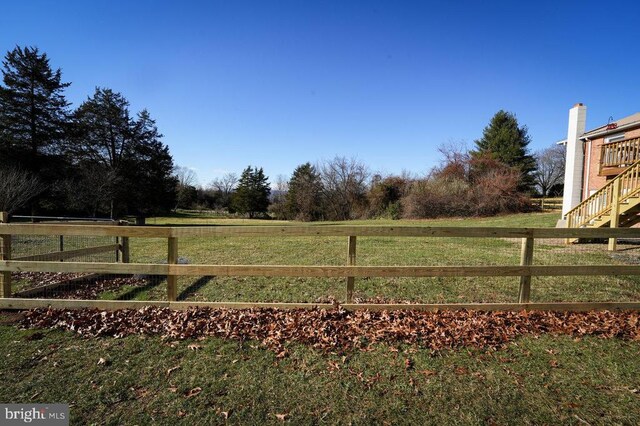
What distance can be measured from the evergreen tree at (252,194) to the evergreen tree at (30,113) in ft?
97.9

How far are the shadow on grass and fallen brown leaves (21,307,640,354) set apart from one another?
1.36m

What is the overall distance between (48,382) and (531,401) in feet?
14.1

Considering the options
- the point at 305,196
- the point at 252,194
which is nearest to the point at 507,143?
the point at 305,196

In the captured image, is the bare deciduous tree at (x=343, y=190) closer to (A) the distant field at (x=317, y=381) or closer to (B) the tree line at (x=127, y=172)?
(B) the tree line at (x=127, y=172)

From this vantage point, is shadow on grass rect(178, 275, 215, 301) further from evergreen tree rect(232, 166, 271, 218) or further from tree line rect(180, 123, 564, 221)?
evergreen tree rect(232, 166, 271, 218)

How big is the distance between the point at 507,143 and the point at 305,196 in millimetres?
26524

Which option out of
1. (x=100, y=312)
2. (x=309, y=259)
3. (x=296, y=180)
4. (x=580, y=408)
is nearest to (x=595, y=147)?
(x=309, y=259)

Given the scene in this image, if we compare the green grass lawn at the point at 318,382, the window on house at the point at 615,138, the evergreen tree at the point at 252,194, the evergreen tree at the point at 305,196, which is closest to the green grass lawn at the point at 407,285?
the green grass lawn at the point at 318,382

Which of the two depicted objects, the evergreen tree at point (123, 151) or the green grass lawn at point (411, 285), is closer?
the green grass lawn at point (411, 285)

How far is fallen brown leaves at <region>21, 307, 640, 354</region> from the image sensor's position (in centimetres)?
391

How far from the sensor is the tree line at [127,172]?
92.4 feet

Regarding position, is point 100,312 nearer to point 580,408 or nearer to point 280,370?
point 280,370

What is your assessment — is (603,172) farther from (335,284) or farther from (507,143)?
(507,143)

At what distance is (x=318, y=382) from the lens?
10.1ft
